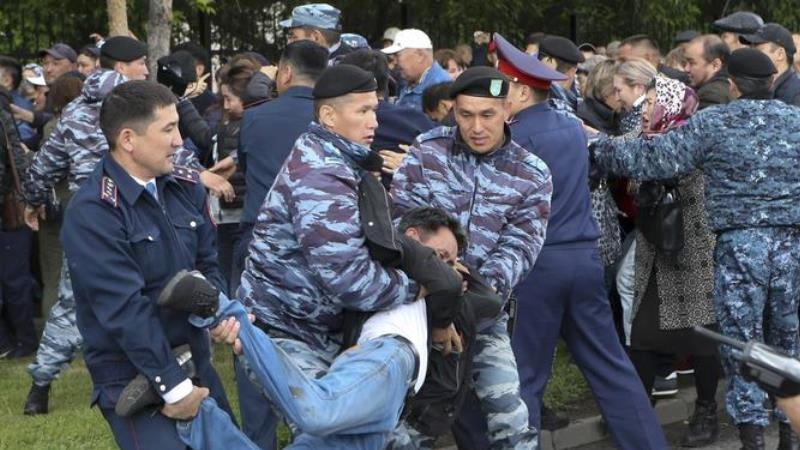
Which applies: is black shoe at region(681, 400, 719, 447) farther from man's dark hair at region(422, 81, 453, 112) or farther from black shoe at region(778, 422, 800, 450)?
man's dark hair at region(422, 81, 453, 112)

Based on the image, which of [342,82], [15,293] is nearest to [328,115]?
[342,82]

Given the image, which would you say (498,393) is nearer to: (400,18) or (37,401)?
(37,401)

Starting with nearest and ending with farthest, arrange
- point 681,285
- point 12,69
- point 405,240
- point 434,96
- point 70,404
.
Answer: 1. point 405,240
2. point 681,285
3. point 70,404
4. point 434,96
5. point 12,69

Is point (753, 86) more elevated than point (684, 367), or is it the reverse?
point (753, 86)

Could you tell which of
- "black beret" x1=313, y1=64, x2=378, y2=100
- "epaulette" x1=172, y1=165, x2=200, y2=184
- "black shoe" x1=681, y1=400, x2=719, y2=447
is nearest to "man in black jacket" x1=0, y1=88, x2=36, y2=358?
"epaulette" x1=172, y1=165, x2=200, y2=184

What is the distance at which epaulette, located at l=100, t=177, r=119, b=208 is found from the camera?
4.80 m

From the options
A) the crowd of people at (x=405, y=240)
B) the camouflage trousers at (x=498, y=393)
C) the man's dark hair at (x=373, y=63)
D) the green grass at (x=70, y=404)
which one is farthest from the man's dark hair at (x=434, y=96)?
the camouflage trousers at (x=498, y=393)

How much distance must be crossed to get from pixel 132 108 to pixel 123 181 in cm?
26

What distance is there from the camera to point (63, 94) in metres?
9.62

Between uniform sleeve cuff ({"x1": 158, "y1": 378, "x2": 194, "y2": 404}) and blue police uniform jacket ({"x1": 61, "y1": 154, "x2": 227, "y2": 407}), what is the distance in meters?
0.02

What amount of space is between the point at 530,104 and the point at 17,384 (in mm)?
3935

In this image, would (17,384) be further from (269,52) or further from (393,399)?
(269,52)

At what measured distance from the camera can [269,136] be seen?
7152 millimetres

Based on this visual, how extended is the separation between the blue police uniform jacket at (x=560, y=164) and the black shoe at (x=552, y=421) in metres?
1.50
